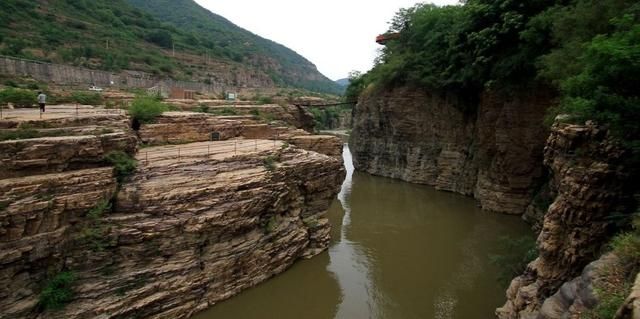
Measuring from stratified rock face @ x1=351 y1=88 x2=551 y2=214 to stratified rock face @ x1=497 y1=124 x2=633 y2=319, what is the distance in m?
11.2

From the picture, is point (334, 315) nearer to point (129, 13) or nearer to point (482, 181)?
point (482, 181)

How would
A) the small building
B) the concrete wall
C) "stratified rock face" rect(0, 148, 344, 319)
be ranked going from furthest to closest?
1. the small building
2. the concrete wall
3. "stratified rock face" rect(0, 148, 344, 319)

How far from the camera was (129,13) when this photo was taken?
6384 cm

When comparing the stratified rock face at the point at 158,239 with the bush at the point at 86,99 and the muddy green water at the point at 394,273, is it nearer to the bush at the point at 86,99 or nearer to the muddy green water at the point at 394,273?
the muddy green water at the point at 394,273

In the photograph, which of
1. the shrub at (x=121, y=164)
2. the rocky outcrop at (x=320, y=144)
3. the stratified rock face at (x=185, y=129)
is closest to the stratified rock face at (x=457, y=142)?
the rocky outcrop at (x=320, y=144)

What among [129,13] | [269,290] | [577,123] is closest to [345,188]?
[269,290]

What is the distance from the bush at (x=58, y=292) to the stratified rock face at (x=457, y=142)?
19018 millimetres

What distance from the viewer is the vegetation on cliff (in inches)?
278

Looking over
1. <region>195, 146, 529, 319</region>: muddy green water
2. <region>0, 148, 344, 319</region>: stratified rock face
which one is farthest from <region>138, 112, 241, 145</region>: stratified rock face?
<region>195, 146, 529, 319</region>: muddy green water

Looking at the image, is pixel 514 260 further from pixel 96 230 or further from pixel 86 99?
pixel 86 99

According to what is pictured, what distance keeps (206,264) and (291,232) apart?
12.3 ft

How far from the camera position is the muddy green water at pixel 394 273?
A: 11234 mm

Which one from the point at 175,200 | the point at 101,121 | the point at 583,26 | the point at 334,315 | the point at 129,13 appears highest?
the point at 129,13

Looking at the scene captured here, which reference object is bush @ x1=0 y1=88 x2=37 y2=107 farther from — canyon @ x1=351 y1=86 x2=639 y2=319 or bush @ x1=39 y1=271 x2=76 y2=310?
canyon @ x1=351 y1=86 x2=639 y2=319
